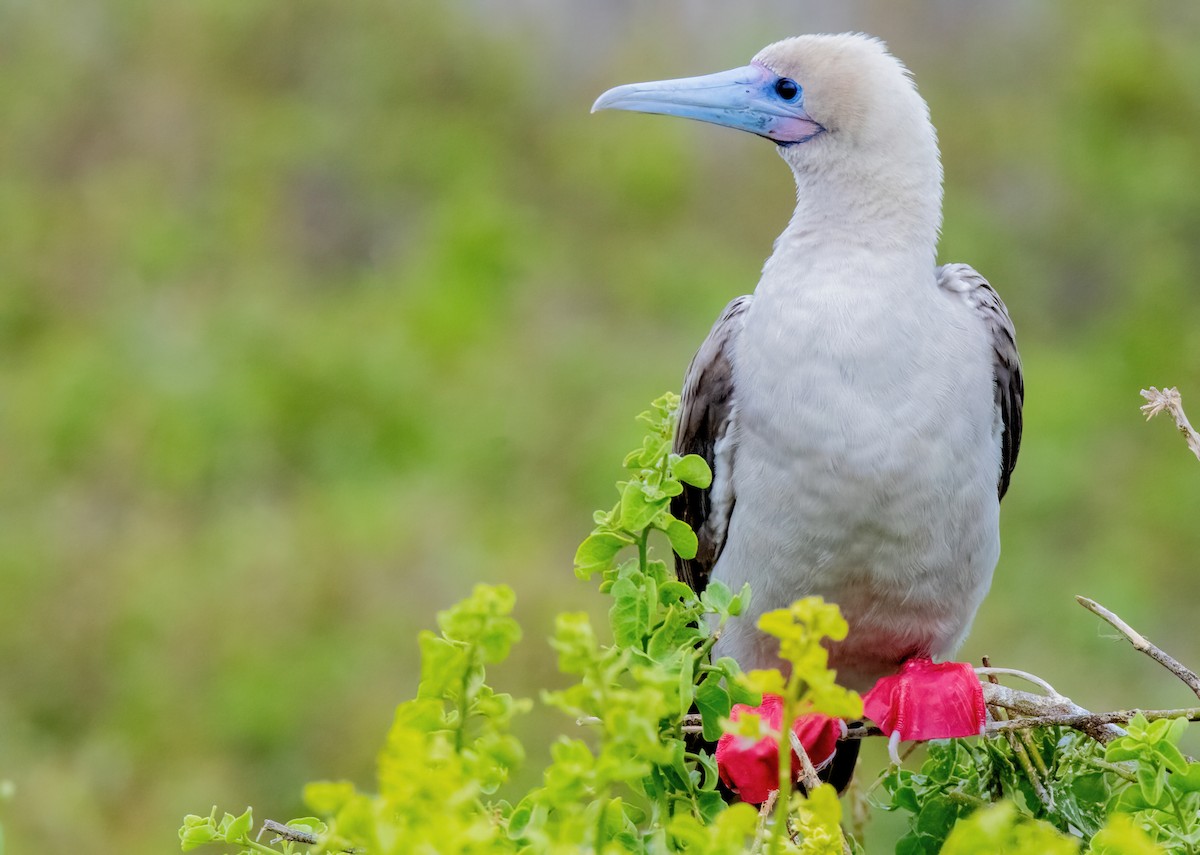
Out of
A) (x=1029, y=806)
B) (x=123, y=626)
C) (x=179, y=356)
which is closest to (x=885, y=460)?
(x=1029, y=806)

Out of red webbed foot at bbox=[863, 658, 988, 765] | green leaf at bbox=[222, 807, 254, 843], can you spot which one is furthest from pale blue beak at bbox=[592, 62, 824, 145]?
green leaf at bbox=[222, 807, 254, 843]

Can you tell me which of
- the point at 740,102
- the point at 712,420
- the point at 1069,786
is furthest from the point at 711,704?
the point at 740,102

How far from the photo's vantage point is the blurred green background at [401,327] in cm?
597

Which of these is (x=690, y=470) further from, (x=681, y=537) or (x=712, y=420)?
(x=712, y=420)

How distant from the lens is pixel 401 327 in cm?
770

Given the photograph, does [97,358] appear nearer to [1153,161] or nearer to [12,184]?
[12,184]

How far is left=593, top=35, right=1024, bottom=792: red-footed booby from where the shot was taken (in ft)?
8.80

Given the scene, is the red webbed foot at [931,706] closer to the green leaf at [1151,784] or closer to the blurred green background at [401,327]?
the green leaf at [1151,784]

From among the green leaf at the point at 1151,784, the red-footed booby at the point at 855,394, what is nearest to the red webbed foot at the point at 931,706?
the red-footed booby at the point at 855,394

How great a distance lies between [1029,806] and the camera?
6.92ft

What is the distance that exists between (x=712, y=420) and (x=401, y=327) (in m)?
4.86

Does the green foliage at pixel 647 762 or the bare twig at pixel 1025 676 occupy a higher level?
the bare twig at pixel 1025 676

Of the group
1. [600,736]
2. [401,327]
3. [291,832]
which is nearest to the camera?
[600,736]

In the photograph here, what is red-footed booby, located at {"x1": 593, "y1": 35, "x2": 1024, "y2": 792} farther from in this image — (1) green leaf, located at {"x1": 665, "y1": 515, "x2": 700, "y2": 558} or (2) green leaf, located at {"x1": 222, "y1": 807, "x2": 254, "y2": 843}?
(2) green leaf, located at {"x1": 222, "y1": 807, "x2": 254, "y2": 843}
